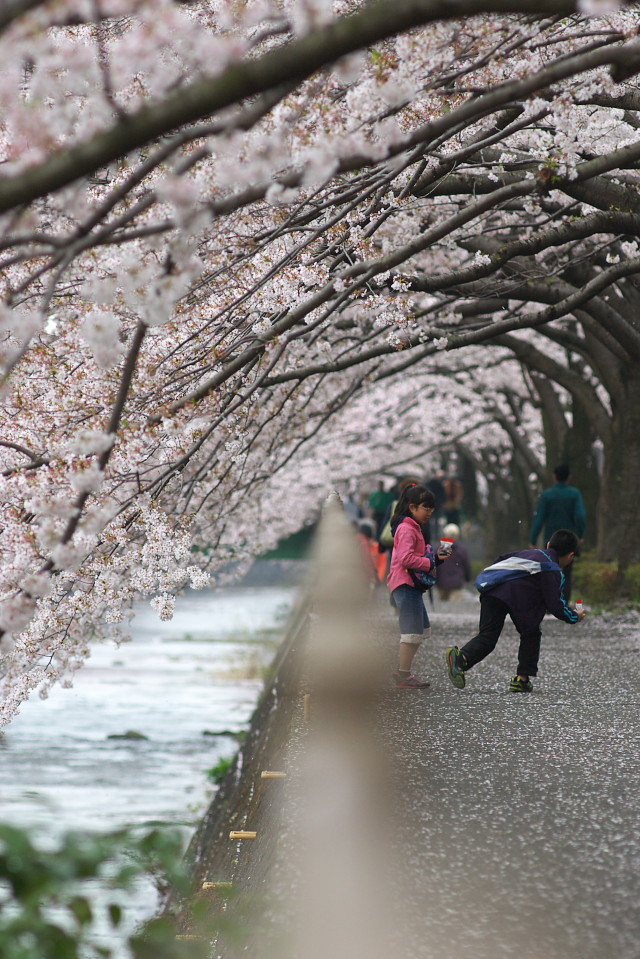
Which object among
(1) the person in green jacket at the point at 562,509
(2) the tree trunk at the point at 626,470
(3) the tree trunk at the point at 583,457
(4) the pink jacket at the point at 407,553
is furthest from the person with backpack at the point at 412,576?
(3) the tree trunk at the point at 583,457

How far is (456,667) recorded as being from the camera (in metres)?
7.77

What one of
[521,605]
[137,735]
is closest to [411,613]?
[521,605]

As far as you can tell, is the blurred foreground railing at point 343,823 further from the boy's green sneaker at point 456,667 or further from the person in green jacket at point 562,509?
the person in green jacket at point 562,509

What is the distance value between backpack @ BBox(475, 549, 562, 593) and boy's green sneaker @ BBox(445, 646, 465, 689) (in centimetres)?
51

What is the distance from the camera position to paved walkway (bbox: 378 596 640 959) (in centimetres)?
353

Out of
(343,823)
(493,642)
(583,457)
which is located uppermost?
(583,457)

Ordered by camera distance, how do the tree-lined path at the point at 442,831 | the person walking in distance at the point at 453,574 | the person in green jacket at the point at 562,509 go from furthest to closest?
1. the person walking in distance at the point at 453,574
2. the person in green jacket at the point at 562,509
3. the tree-lined path at the point at 442,831

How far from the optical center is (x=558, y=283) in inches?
437

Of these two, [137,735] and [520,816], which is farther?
[137,735]

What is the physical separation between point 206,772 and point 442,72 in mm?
9720

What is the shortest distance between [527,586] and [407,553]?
106 cm

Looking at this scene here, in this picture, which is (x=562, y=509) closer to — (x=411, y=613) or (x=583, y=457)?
(x=583, y=457)

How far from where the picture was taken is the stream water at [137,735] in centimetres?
1125

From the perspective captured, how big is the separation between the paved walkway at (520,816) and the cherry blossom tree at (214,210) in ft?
6.48
